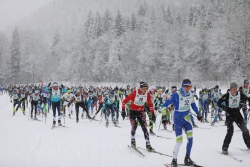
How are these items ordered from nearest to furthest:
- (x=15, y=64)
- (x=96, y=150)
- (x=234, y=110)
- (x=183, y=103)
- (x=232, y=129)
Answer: (x=183, y=103) → (x=232, y=129) → (x=234, y=110) → (x=96, y=150) → (x=15, y=64)

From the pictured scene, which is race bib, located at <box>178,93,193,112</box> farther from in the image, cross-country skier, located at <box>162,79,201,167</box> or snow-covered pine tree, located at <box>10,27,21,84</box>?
snow-covered pine tree, located at <box>10,27,21,84</box>

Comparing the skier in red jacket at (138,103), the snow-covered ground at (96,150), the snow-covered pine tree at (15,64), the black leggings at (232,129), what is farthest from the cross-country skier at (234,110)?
the snow-covered pine tree at (15,64)

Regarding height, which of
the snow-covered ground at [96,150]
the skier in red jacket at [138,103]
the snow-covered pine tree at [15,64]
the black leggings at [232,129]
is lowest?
the snow-covered ground at [96,150]

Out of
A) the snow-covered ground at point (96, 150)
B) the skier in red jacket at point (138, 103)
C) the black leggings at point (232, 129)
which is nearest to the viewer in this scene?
the snow-covered ground at point (96, 150)

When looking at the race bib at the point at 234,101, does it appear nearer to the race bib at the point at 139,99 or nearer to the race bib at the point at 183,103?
the race bib at the point at 183,103

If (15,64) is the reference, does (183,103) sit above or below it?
below

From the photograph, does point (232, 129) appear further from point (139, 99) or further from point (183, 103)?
point (139, 99)

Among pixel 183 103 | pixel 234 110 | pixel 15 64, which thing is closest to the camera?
pixel 183 103

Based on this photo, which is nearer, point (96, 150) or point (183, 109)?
point (183, 109)

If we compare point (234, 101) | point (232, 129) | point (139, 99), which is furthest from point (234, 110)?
point (139, 99)

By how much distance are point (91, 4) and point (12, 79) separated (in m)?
129

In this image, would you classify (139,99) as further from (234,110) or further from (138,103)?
(234,110)

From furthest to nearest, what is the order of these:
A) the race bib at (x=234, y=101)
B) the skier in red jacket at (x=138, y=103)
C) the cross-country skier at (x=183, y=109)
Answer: the skier in red jacket at (x=138, y=103)
the race bib at (x=234, y=101)
the cross-country skier at (x=183, y=109)

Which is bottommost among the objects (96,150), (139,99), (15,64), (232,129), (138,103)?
(96,150)
